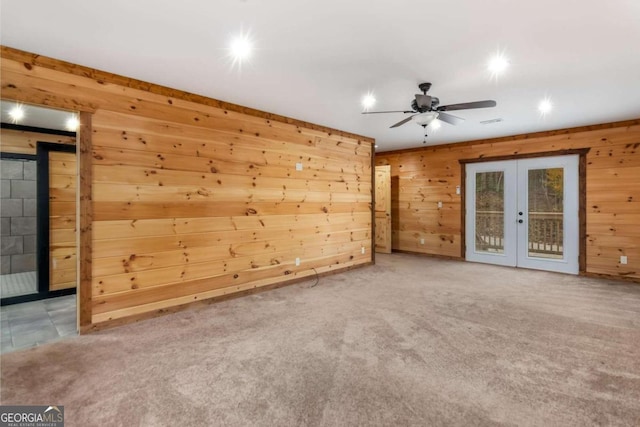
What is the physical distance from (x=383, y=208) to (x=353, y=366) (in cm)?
554

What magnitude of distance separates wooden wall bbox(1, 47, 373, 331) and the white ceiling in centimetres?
25

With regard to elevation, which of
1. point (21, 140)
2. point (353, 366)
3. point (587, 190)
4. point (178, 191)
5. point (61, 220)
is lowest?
point (353, 366)

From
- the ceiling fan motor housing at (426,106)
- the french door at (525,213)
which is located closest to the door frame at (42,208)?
the ceiling fan motor housing at (426,106)

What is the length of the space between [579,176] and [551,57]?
3.55m

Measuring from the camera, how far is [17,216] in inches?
184

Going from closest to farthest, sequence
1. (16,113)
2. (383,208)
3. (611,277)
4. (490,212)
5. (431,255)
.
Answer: (16,113) → (611,277) → (490,212) → (431,255) → (383,208)

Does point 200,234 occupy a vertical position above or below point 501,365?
above

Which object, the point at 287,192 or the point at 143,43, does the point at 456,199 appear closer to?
the point at 287,192

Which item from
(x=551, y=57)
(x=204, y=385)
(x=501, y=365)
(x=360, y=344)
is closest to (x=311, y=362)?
(x=360, y=344)

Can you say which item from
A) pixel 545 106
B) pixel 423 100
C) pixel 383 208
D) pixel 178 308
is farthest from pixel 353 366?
pixel 383 208

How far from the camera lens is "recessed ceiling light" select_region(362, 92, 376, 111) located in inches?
152

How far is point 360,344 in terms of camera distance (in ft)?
9.32

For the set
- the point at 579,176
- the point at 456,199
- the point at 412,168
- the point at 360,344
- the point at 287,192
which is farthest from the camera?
the point at 412,168

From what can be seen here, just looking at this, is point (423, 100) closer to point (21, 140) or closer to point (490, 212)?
point (490, 212)
